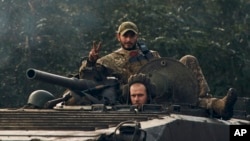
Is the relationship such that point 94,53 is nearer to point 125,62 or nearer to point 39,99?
point 39,99

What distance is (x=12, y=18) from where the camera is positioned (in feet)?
81.7

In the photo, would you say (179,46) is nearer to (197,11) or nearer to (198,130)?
(197,11)

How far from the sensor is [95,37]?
80.2 feet

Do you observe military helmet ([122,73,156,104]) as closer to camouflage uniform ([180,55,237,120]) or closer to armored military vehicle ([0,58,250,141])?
armored military vehicle ([0,58,250,141])

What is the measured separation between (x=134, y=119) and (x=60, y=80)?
1822 mm

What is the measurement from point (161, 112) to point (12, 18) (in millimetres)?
13188

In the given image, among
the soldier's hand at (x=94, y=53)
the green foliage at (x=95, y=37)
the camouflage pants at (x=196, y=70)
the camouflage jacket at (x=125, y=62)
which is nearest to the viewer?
the soldier's hand at (x=94, y=53)

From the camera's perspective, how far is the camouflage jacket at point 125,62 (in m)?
14.5

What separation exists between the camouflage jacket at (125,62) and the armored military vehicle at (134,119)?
0.58 metres

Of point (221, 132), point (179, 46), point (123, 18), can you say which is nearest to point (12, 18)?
point (123, 18)

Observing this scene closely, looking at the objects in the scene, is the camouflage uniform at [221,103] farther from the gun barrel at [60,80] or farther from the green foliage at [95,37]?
the green foliage at [95,37]

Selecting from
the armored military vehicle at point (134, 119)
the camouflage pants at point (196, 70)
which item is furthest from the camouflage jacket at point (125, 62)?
the armored military vehicle at point (134, 119)

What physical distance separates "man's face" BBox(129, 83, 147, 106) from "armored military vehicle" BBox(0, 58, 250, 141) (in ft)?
0.86

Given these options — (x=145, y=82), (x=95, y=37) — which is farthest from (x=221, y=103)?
(x=95, y=37)
